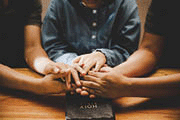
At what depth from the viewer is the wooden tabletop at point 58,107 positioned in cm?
68

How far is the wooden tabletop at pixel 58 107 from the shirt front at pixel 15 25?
38cm

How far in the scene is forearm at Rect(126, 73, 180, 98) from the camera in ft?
2.44

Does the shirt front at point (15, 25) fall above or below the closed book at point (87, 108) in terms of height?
above

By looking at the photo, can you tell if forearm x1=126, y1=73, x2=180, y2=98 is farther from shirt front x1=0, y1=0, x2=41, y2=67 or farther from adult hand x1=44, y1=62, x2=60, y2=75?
shirt front x1=0, y1=0, x2=41, y2=67

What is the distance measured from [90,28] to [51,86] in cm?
37

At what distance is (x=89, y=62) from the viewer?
33.7 inches

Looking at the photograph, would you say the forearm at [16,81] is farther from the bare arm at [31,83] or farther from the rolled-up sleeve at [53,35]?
the rolled-up sleeve at [53,35]

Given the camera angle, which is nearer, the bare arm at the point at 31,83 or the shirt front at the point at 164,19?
the bare arm at the point at 31,83

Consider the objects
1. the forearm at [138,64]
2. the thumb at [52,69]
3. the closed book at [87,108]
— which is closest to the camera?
the closed book at [87,108]

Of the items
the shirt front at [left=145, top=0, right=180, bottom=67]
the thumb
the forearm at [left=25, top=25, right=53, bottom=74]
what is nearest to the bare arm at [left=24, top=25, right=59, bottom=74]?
the forearm at [left=25, top=25, right=53, bottom=74]

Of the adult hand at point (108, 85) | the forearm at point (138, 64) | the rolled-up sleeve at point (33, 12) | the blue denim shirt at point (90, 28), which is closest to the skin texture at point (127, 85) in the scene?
the adult hand at point (108, 85)

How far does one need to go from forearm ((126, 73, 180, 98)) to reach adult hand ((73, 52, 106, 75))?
0.56ft

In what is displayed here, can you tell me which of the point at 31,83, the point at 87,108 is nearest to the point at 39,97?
the point at 31,83

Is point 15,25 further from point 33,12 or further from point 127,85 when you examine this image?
point 127,85
